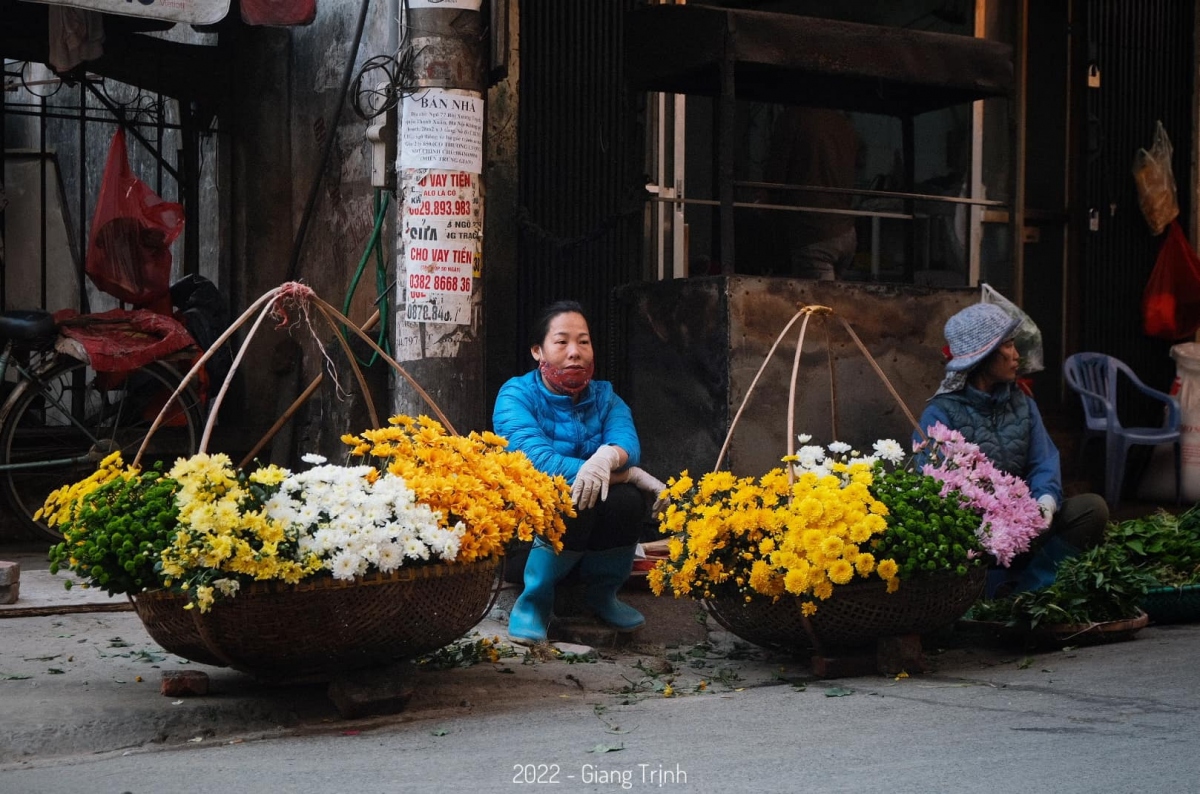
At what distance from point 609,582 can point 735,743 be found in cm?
165

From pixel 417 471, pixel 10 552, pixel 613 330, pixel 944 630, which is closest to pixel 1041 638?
pixel 944 630

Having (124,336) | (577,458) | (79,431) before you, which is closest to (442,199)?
(577,458)

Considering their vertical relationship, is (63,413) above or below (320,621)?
above

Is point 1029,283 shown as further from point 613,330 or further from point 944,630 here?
point 944,630

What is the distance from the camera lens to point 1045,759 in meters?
3.71

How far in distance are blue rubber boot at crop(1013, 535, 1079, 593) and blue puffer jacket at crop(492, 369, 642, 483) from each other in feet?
6.39

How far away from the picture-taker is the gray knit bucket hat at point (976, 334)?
5.92 m

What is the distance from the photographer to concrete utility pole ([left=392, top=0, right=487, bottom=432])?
17.3 ft

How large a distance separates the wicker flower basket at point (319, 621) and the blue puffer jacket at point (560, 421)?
113 centimetres

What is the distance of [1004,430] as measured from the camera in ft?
19.6

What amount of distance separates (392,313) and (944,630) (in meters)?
3.20

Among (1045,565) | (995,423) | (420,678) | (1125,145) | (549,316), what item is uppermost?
(1125,145)

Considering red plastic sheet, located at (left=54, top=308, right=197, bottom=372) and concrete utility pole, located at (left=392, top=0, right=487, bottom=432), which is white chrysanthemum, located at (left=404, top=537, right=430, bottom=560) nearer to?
concrete utility pole, located at (left=392, top=0, right=487, bottom=432)

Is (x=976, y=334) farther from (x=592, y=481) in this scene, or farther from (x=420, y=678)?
(x=420, y=678)
